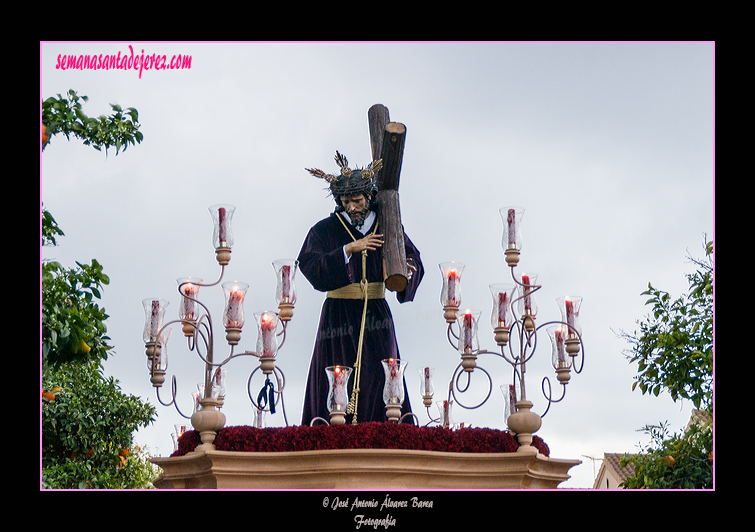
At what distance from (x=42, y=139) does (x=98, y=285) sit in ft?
5.51

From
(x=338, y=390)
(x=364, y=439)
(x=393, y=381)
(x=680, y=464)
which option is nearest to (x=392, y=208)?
(x=393, y=381)

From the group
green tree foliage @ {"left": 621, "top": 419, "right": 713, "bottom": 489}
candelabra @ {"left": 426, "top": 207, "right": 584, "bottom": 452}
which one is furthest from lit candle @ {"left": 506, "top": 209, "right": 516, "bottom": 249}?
green tree foliage @ {"left": 621, "top": 419, "right": 713, "bottom": 489}

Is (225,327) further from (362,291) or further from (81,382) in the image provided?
(81,382)

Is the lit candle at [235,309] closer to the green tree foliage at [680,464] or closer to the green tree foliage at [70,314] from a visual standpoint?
the green tree foliage at [70,314]

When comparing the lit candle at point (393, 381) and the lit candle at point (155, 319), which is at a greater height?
the lit candle at point (155, 319)

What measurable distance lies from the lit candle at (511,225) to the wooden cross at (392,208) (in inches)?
47.2

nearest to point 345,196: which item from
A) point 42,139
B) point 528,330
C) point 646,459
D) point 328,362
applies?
point 328,362

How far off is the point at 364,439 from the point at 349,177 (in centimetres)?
302

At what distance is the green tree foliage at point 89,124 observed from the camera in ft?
28.2

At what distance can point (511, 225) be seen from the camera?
27.1 feet

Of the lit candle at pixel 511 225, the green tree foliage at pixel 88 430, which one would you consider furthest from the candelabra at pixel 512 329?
the green tree foliage at pixel 88 430

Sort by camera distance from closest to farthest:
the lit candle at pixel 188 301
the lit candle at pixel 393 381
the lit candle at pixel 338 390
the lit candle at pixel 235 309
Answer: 1. the lit candle at pixel 235 309
2. the lit candle at pixel 338 390
3. the lit candle at pixel 393 381
4. the lit candle at pixel 188 301

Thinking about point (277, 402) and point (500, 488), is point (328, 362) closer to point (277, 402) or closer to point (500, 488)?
point (277, 402)

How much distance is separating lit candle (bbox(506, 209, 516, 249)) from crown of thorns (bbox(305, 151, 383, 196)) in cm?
160
